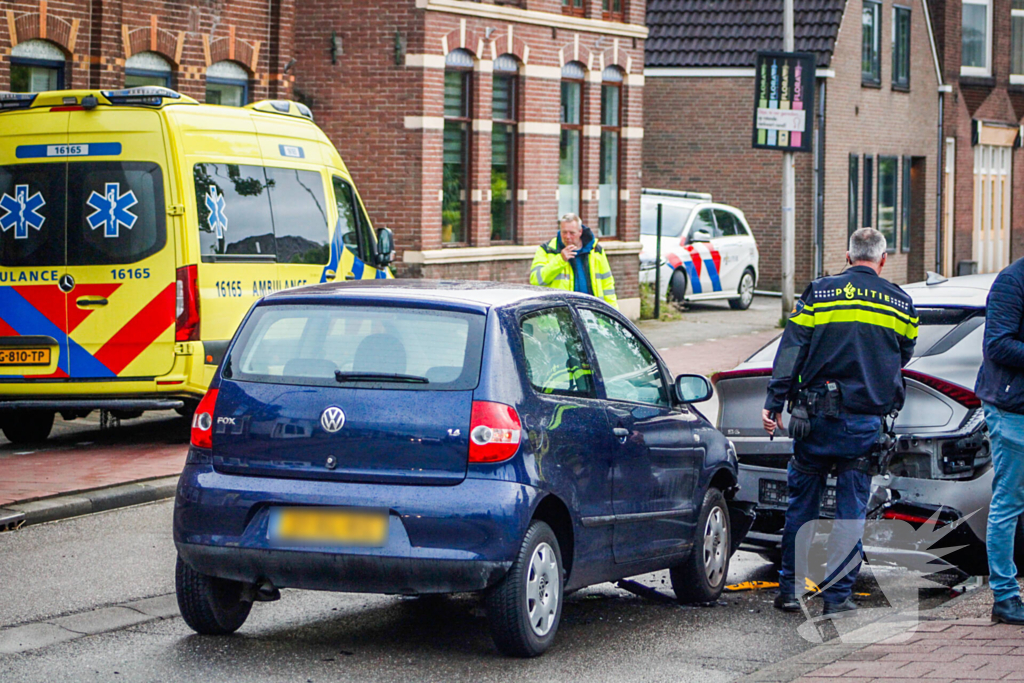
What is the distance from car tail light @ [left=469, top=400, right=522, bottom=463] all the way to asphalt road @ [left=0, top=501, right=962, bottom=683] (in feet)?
2.75

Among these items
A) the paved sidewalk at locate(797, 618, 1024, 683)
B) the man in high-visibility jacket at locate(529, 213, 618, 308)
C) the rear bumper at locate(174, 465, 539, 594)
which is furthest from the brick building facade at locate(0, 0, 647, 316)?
the paved sidewalk at locate(797, 618, 1024, 683)

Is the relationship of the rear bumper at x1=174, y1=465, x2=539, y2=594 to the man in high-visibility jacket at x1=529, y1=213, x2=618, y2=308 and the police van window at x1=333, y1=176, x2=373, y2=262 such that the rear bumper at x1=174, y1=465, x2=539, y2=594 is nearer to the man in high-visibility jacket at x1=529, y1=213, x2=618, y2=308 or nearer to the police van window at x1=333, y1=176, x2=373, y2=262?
the man in high-visibility jacket at x1=529, y1=213, x2=618, y2=308

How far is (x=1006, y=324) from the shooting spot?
6355 mm

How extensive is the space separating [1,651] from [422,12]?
1402 cm

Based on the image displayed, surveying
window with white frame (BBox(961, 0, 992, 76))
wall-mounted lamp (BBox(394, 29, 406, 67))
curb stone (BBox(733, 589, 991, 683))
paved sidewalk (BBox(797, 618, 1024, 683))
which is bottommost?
curb stone (BBox(733, 589, 991, 683))

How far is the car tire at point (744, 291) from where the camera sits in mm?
25938

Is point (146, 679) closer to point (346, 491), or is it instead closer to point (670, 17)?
point (346, 491)

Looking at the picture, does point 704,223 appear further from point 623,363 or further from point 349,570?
point 349,570

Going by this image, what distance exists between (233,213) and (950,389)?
6.19 metres

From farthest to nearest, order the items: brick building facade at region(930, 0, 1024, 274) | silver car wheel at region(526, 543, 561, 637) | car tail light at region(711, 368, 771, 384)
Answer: brick building facade at region(930, 0, 1024, 274) → car tail light at region(711, 368, 771, 384) → silver car wheel at region(526, 543, 561, 637)

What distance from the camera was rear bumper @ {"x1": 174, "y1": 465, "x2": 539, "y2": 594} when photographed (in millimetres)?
5688

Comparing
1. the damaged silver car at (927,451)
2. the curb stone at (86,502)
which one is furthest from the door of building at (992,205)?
the damaged silver car at (927,451)

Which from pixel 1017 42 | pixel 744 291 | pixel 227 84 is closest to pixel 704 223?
pixel 744 291

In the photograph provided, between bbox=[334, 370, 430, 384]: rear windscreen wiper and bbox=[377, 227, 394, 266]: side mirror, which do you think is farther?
bbox=[377, 227, 394, 266]: side mirror
